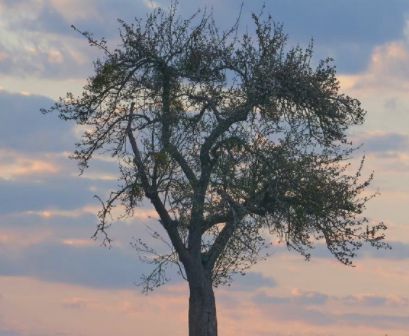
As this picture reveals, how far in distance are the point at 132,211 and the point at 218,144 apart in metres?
4.36

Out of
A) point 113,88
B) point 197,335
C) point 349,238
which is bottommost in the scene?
point 197,335

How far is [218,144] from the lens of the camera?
4316 cm

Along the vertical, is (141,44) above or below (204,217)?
above

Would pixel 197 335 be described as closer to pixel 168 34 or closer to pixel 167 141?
pixel 167 141

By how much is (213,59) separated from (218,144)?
3392mm

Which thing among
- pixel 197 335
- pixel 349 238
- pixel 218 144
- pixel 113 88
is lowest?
pixel 197 335

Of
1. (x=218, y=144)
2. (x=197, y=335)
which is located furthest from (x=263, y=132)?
(x=197, y=335)

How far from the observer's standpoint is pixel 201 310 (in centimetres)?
4297

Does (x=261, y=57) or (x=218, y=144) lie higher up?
(x=261, y=57)

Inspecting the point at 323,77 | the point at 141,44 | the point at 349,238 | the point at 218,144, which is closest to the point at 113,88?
the point at 141,44

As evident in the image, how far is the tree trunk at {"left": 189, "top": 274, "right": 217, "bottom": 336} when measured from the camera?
4281 centimetres

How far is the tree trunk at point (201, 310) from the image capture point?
42812 mm

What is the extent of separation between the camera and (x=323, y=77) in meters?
44.3

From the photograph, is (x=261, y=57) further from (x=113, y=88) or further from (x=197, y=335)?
(x=197, y=335)
